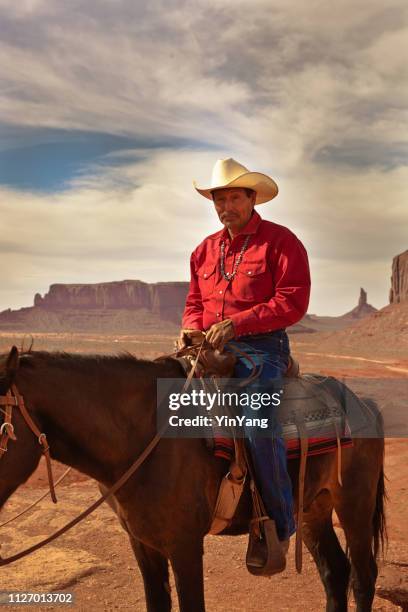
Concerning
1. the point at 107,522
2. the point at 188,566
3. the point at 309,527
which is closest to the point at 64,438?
the point at 188,566

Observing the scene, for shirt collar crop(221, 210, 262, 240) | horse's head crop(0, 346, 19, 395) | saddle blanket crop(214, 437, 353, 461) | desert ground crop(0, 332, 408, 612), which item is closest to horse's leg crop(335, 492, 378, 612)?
saddle blanket crop(214, 437, 353, 461)

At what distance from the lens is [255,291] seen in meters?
4.05

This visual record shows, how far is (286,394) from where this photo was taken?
14.0 feet

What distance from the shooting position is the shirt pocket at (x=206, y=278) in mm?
4258

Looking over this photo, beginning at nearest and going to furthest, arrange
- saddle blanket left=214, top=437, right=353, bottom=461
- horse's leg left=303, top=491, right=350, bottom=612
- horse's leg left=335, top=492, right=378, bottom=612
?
saddle blanket left=214, top=437, right=353, bottom=461 → horse's leg left=335, top=492, right=378, bottom=612 → horse's leg left=303, top=491, right=350, bottom=612

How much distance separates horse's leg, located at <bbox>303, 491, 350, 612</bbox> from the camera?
4875mm

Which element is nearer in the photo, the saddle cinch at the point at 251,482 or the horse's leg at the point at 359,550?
the saddle cinch at the point at 251,482

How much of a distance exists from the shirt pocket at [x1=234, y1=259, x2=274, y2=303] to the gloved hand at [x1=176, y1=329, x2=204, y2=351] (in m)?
0.40

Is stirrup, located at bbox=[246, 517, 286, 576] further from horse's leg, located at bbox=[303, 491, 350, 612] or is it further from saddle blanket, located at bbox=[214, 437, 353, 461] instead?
horse's leg, located at bbox=[303, 491, 350, 612]

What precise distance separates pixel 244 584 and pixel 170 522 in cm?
309

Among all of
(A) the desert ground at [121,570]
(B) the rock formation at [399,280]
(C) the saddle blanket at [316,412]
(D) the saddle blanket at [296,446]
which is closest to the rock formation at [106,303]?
(B) the rock formation at [399,280]

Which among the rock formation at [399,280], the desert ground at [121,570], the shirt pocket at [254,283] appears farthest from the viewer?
the rock formation at [399,280]

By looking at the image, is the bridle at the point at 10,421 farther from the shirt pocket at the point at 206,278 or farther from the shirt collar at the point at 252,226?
the shirt collar at the point at 252,226

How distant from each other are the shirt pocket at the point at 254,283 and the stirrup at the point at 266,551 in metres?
1.51
